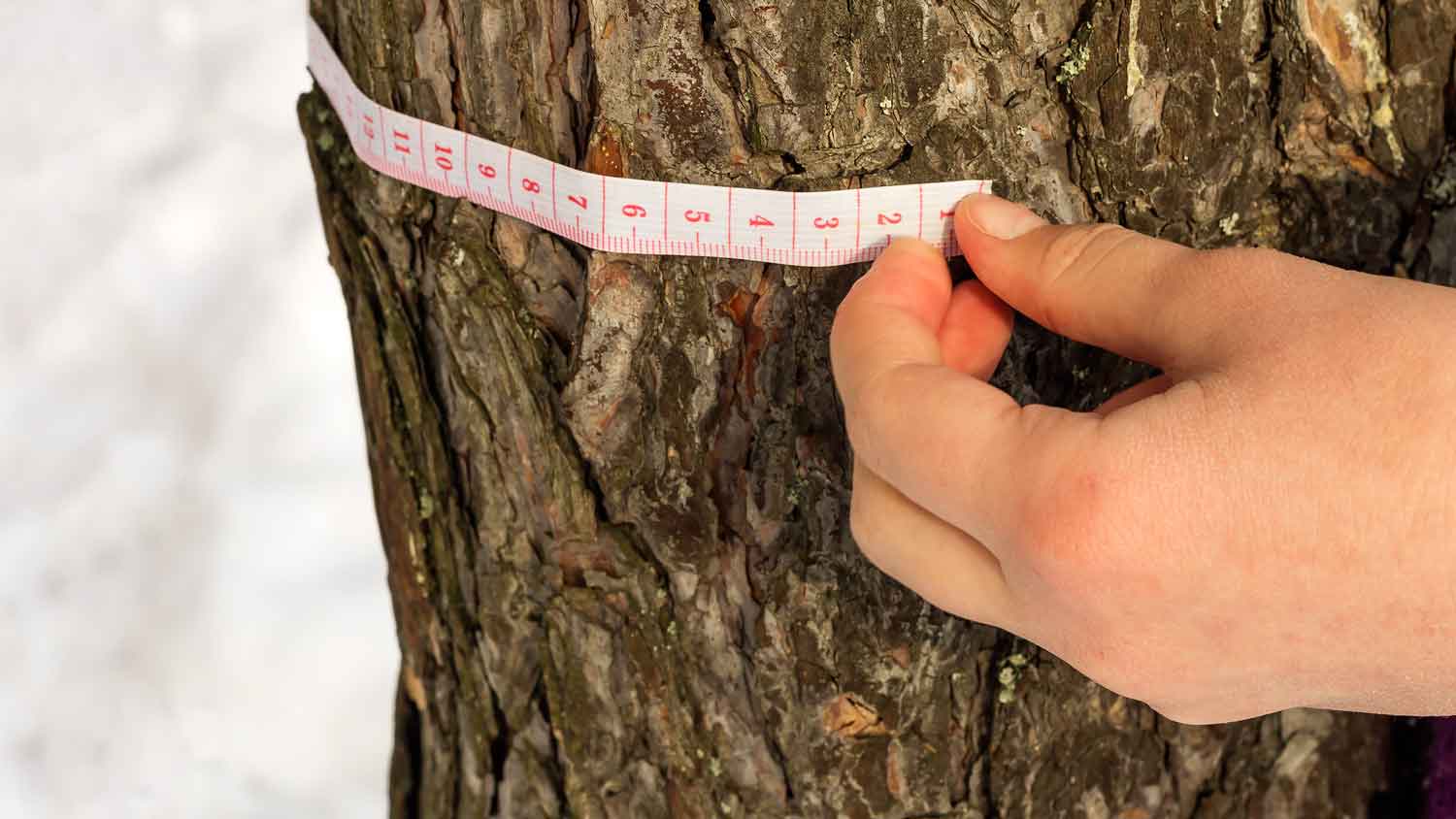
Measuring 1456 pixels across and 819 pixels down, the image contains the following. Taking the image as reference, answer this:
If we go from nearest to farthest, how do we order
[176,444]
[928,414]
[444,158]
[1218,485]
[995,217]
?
A: [1218,485] < [928,414] < [995,217] < [444,158] < [176,444]

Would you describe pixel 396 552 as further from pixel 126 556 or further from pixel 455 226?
pixel 126 556

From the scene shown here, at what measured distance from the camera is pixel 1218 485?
2.67 ft

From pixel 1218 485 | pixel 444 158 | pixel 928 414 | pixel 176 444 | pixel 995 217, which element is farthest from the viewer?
pixel 176 444

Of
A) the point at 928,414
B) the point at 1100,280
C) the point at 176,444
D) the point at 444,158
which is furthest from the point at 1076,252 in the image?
the point at 176,444

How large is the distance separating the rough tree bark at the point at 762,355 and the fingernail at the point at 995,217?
3cm

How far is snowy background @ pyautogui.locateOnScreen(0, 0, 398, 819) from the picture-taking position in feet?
7.68

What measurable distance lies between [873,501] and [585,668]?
0.46 m

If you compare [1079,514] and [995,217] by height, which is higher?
[995,217]

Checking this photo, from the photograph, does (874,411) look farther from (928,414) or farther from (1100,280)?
(1100,280)

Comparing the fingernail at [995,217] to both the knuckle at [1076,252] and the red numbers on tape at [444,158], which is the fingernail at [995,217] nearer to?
the knuckle at [1076,252]

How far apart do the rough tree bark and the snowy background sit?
101 centimetres

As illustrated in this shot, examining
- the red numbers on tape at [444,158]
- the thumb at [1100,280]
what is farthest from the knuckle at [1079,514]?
the red numbers on tape at [444,158]

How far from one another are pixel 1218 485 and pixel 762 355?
16.8 inches

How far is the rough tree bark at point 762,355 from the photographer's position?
104 centimetres
